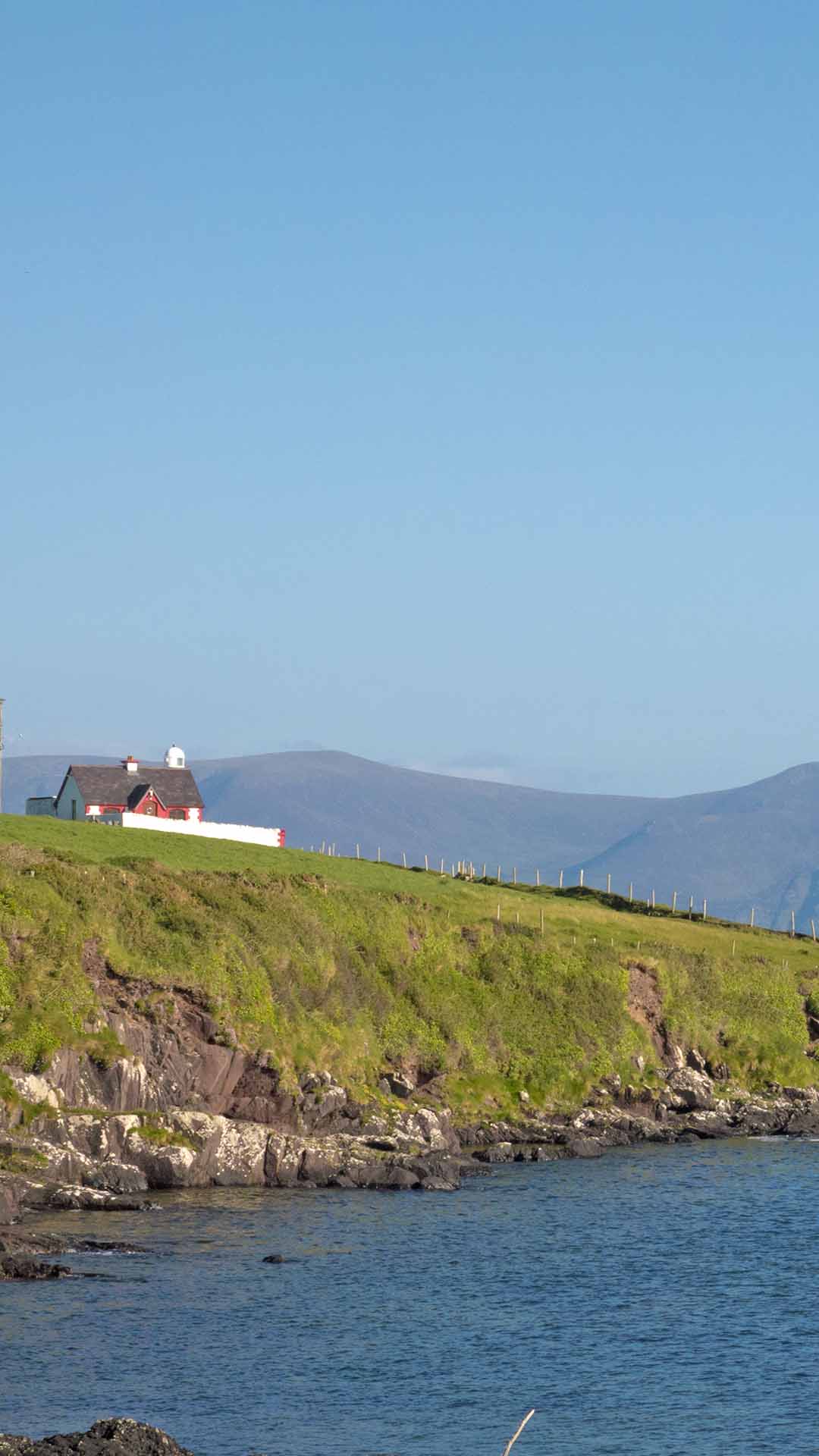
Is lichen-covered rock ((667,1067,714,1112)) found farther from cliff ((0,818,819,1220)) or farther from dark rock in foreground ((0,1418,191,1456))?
dark rock in foreground ((0,1418,191,1456))

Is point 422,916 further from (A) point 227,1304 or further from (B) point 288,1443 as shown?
(B) point 288,1443

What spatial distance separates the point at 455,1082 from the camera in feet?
318

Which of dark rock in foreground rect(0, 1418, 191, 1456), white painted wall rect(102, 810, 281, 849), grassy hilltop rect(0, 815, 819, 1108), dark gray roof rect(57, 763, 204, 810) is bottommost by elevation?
dark rock in foreground rect(0, 1418, 191, 1456)

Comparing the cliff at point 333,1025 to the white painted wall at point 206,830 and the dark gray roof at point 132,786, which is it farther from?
the dark gray roof at point 132,786

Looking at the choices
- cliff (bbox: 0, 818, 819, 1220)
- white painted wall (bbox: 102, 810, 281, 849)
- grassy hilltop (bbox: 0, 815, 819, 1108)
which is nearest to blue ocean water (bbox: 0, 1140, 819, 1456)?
cliff (bbox: 0, 818, 819, 1220)

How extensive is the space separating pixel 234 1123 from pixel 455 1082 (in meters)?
18.8

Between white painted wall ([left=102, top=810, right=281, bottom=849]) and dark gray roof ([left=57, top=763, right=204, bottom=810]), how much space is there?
5.52 m

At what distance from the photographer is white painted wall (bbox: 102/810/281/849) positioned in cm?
13262

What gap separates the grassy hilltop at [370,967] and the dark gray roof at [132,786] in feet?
69.8

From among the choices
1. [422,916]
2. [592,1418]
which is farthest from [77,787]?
[592,1418]

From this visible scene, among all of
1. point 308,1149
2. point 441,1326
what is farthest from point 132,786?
point 441,1326

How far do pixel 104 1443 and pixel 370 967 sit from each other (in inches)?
2612

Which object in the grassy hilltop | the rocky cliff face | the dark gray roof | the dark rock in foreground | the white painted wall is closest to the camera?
the dark rock in foreground

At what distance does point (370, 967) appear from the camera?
102m
